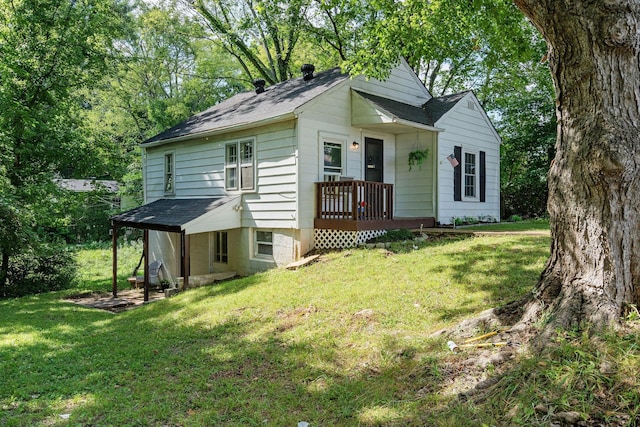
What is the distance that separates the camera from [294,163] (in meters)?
10.4

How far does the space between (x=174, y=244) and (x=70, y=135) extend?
5049 mm

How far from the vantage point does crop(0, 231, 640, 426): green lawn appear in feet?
12.1

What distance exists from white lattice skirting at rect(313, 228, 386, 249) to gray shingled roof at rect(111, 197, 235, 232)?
283 centimetres

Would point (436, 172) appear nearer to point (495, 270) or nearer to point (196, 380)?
point (495, 270)

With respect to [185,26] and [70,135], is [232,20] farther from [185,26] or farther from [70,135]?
[70,135]

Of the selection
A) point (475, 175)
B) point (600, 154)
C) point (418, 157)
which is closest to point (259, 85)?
point (418, 157)

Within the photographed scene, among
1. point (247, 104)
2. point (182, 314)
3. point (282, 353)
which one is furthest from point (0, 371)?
point (247, 104)

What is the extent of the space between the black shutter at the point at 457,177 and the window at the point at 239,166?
607cm

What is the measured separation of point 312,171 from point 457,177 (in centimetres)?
502

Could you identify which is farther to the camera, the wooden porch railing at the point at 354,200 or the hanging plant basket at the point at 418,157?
the hanging plant basket at the point at 418,157

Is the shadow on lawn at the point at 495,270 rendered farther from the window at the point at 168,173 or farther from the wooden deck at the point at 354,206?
the window at the point at 168,173

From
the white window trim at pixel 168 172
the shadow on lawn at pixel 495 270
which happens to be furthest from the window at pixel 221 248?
the shadow on lawn at pixel 495 270

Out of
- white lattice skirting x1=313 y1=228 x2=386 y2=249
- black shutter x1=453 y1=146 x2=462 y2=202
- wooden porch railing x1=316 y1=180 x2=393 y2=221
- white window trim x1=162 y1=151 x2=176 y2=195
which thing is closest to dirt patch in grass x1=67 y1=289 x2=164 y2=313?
white window trim x1=162 y1=151 x2=176 y2=195

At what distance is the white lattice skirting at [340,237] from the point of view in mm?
10391
